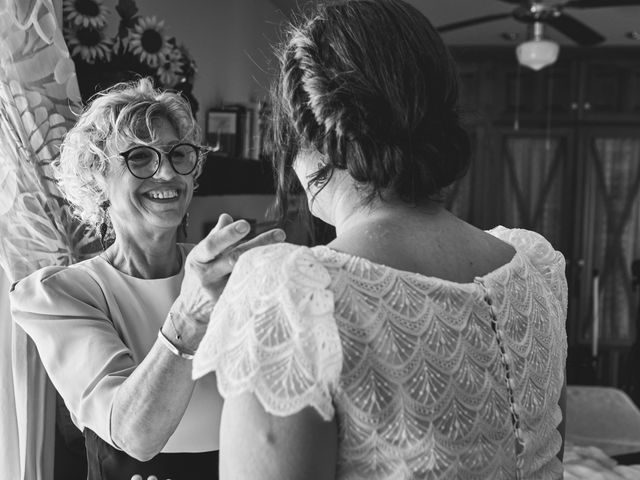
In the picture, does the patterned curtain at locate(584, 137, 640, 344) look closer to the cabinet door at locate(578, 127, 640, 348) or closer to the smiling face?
the cabinet door at locate(578, 127, 640, 348)

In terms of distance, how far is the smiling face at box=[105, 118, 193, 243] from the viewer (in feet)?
4.67

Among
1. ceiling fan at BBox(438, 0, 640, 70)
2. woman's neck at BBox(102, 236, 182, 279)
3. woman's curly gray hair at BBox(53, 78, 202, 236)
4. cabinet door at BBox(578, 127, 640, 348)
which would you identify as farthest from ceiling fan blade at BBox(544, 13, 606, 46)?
woman's neck at BBox(102, 236, 182, 279)

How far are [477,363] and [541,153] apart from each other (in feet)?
17.1

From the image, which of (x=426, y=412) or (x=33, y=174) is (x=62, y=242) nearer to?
(x=33, y=174)

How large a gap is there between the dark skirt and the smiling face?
0.41 metres

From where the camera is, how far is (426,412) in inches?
26.6

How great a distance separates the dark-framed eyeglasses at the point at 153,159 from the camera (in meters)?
1.42

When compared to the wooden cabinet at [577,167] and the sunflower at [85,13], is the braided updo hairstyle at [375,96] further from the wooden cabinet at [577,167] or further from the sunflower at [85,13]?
the wooden cabinet at [577,167]

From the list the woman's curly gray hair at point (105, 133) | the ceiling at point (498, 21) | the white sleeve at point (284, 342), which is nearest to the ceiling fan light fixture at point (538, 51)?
the ceiling at point (498, 21)

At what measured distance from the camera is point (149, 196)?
4.71 feet

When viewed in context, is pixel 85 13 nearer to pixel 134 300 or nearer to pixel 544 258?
pixel 134 300

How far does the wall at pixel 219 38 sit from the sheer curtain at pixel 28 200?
127cm

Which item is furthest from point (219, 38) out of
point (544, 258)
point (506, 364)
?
point (506, 364)

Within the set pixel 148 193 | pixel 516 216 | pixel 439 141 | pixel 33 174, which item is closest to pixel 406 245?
pixel 439 141
